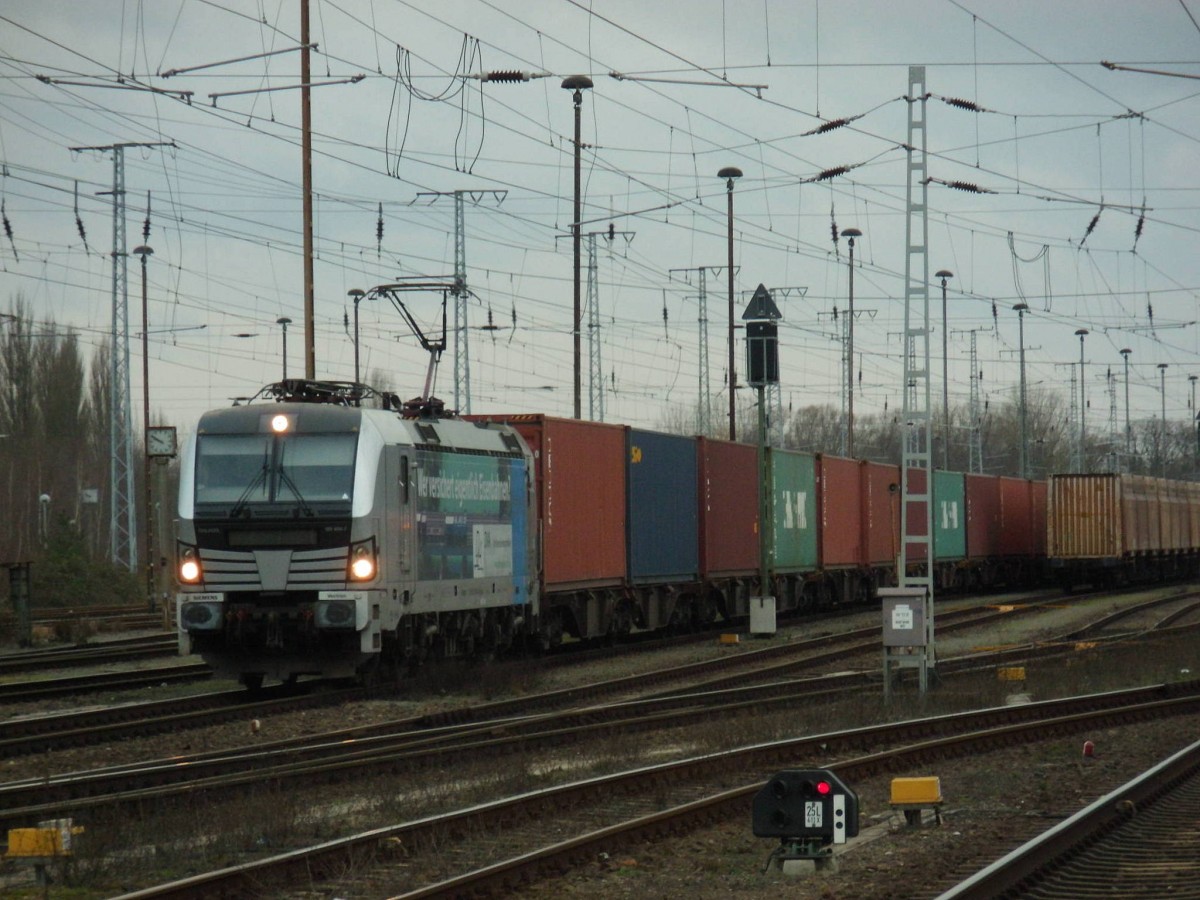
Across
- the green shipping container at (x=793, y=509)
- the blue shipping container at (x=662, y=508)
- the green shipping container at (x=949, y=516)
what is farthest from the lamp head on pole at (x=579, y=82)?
the green shipping container at (x=949, y=516)

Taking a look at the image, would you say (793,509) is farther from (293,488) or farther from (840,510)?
(293,488)

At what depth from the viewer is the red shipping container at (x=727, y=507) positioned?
3091 centimetres

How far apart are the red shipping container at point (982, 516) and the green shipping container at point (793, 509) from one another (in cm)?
1179

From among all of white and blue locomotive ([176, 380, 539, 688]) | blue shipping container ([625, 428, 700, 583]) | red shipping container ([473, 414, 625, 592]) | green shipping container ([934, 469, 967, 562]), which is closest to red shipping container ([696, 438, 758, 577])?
blue shipping container ([625, 428, 700, 583])

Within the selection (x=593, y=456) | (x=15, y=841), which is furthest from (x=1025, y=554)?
(x=15, y=841)

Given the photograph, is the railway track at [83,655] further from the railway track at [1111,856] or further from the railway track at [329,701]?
the railway track at [1111,856]

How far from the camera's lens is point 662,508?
94.0ft

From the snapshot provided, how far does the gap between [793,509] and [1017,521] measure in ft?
72.3

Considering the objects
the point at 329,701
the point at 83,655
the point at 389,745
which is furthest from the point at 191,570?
the point at 83,655

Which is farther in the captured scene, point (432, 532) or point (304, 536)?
point (432, 532)

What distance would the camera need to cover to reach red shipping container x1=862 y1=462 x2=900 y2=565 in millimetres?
40500

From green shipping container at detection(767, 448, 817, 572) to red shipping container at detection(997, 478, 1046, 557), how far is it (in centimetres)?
1724

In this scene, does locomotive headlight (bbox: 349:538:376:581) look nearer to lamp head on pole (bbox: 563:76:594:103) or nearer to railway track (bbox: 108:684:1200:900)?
railway track (bbox: 108:684:1200:900)

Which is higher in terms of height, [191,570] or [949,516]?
[949,516]
